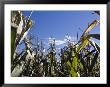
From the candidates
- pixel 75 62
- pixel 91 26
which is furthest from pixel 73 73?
pixel 91 26

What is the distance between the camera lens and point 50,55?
3082 mm

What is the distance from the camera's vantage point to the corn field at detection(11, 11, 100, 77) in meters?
3.07

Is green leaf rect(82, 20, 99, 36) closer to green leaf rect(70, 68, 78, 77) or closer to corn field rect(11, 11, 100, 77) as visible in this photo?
corn field rect(11, 11, 100, 77)

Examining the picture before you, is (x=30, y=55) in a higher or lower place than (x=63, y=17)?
lower

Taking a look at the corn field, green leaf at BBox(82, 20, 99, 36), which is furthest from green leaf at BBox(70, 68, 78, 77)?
green leaf at BBox(82, 20, 99, 36)

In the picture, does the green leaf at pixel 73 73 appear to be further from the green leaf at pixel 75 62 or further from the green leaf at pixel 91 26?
the green leaf at pixel 91 26

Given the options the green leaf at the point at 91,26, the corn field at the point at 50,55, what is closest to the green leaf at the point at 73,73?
the corn field at the point at 50,55

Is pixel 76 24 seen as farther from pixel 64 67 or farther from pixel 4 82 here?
pixel 4 82

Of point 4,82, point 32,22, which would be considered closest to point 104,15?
point 32,22

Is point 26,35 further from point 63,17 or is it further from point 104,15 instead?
point 104,15

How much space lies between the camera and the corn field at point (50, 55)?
121 inches

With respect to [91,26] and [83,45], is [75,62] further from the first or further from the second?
[91,26]

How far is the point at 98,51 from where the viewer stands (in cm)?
308

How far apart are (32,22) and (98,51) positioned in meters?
0.36
